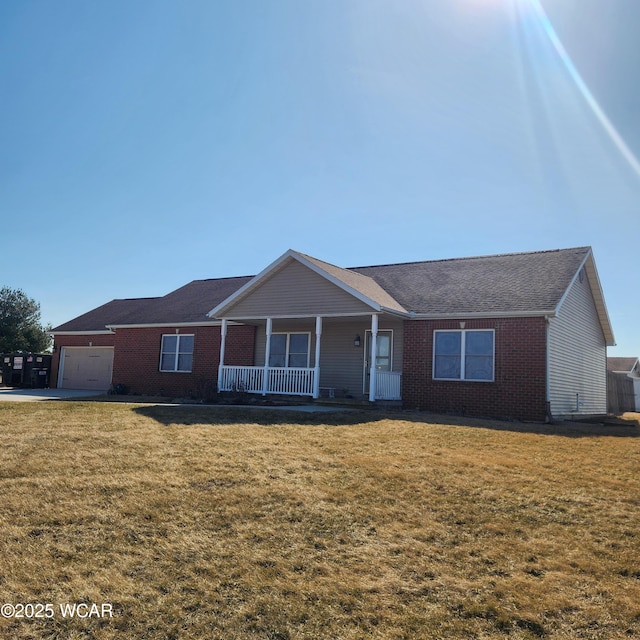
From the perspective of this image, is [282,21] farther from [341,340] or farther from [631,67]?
[341,340]

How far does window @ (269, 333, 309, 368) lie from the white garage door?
31.3 feet

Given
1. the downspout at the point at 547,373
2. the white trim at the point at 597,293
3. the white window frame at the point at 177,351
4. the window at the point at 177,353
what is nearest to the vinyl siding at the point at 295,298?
the white window frame at the point at 177,351

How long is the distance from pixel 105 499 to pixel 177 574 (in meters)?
2.01

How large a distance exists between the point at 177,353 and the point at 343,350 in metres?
7.30

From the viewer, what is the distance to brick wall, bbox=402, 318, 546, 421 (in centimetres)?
1462

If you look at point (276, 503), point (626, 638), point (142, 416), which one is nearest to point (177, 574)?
point (276, 503)

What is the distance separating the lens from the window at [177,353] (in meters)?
21.5

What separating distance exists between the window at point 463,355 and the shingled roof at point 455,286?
0.70 m

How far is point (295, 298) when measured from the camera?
1745cm

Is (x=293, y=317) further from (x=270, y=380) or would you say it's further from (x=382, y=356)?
(x=382, y=356)

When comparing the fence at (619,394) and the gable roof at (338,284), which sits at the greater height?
the gable roof at (338,284)

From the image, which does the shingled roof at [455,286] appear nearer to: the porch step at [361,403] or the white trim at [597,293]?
the white trim at [597,293]

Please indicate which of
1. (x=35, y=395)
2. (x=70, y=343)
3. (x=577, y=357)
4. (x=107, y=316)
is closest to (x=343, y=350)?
(x=577, y=357)

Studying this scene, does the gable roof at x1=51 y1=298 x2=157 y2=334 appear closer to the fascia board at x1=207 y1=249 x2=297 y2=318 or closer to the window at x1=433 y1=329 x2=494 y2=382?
the fascia board at x1=207 y1=249 x2=297 y2=318
